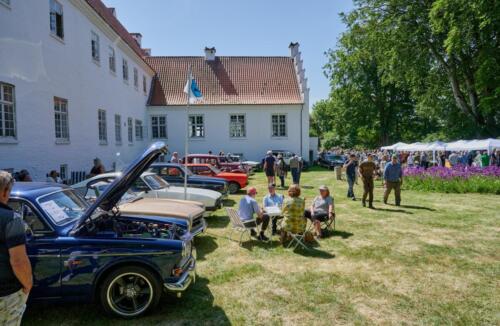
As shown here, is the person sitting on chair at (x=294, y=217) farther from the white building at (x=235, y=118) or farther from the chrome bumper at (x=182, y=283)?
the white building at (x=235, y=118)

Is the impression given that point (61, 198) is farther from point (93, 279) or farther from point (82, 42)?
point (82, 42)

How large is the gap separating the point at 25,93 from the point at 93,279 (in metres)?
9.54

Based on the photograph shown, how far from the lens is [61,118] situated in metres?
14.3

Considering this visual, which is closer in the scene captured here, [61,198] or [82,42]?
[61,198]

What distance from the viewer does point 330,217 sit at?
8570 mm

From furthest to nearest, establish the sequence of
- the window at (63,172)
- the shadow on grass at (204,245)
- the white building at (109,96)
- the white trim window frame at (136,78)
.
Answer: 1. the white trim window frame at (136,78)
2. the window at (63,172)
3. the white building at (109,96)
4. the shadow on grass at (204,245)

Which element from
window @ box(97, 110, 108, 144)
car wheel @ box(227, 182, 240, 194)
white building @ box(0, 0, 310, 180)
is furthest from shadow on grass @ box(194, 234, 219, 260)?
window @ box(97, 110, 108, 144)

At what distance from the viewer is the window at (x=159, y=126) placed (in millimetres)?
30828

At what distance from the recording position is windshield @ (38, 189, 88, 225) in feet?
14.8

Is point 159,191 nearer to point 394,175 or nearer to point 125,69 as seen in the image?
point 394,175

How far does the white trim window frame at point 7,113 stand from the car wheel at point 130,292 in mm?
8393

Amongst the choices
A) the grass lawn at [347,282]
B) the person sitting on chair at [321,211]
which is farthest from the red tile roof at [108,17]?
the person sitting on chair at [321,211]

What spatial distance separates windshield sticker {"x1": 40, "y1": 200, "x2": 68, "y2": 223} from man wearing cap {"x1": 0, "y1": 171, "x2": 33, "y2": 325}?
6.19 ft

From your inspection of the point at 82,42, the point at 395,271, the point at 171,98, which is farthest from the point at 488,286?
the point at 171,98
